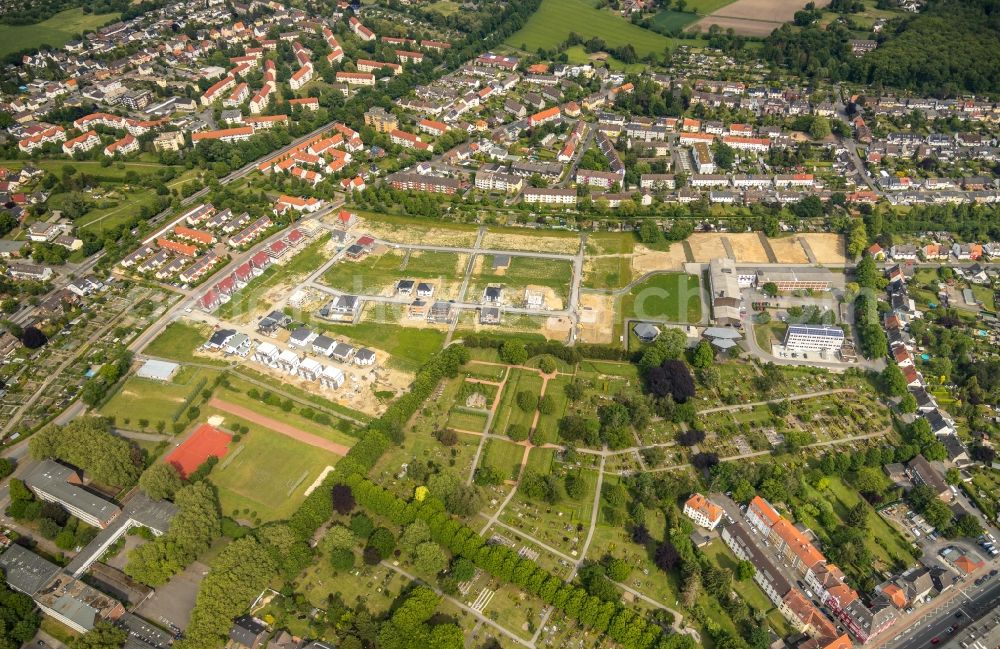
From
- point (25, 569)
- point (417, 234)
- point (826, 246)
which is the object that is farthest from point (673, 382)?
point (25, 569)

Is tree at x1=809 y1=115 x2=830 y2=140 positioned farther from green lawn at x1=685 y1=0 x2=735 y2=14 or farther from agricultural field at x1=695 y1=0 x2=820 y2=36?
green lawn at x1=685 y1=0 x2=735 y2=14

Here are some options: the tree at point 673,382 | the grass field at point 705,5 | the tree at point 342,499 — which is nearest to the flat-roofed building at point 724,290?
the tree at point 673,382

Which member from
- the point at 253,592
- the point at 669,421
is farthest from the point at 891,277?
the point at 253,592

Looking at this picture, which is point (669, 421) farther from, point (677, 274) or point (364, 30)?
point (364, 30)

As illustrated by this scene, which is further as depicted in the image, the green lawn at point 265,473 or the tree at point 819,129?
the tree at point 819,129

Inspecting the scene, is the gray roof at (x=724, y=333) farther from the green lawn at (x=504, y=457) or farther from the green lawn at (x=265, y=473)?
the green lawn at (x=265, y=473)

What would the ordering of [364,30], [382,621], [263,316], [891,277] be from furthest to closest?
[364,30], [891,277], [263,316], [382,621]

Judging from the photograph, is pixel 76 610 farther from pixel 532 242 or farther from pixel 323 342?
pixel 532 242
